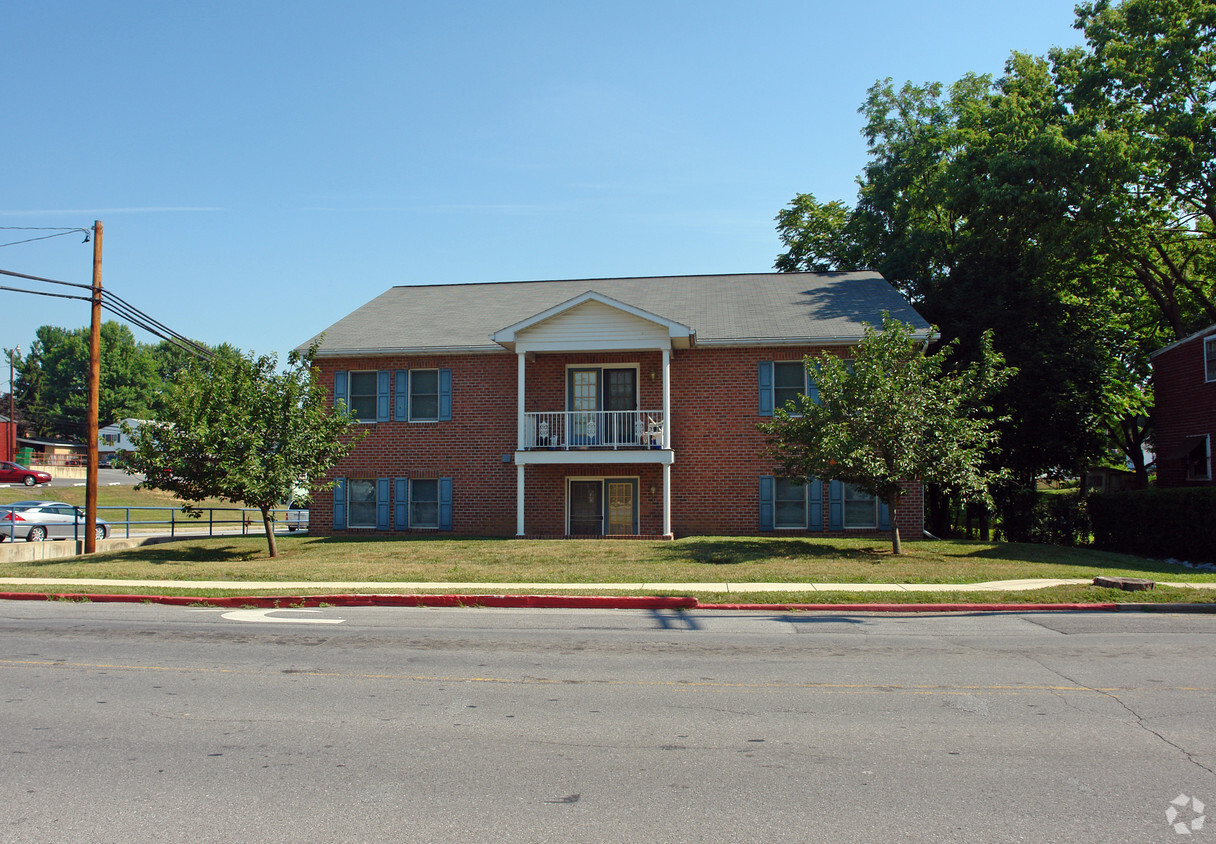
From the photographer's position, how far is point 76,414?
118812 mm

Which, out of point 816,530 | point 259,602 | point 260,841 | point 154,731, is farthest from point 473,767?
point 816,530

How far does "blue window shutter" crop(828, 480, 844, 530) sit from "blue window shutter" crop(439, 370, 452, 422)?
10.4 metres

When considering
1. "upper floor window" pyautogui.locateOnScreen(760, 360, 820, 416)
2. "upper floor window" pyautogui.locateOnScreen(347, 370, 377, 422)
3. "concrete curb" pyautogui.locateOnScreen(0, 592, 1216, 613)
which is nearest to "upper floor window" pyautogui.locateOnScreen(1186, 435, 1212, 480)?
"upper floor window" pyautogui.locateOnScreen(760, 360, 820, 416)

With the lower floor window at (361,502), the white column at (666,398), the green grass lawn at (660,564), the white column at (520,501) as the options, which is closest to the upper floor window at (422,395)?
the lower floor window at (361,502)

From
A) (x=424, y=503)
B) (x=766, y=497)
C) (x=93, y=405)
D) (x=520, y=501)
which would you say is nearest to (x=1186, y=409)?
(x=766, y=497)

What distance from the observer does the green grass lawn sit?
15.1 metres

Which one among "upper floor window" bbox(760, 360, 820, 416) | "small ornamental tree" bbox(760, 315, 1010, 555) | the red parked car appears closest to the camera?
"small ornamental tree" bbox(760, 315, 1010, 555)

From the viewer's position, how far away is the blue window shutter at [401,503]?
80.7 ft

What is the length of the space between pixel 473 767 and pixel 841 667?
4.36 metres

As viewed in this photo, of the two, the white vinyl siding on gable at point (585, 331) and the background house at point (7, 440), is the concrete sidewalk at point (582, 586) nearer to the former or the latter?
the white vinyl siding on gable at point (585, 331)

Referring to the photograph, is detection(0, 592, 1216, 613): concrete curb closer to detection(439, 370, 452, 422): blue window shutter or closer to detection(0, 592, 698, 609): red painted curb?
detection(0, 592, 698, 609): red painted curb

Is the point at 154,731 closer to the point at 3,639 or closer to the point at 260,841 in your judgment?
the point at 260,841

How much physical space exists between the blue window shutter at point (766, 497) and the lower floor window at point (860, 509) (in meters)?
1.91

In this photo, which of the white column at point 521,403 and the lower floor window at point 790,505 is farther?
the lower floor window at point 790,505
